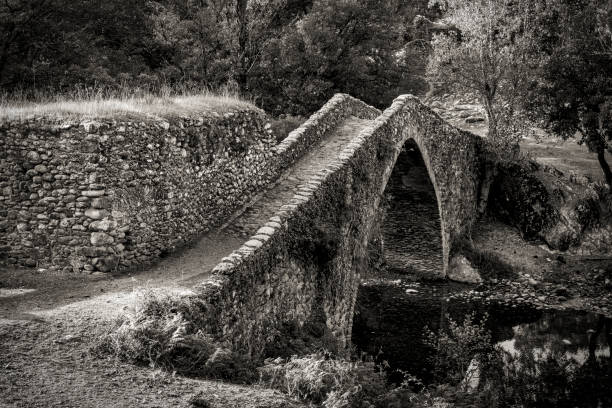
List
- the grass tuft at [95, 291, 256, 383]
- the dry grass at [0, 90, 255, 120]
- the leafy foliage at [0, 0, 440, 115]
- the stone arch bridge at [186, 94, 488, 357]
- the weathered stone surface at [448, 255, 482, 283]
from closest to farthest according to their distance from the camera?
the grass tuft at [95, 291, 256, 383] < the stone arch bridge at [186, 94, 488, 357] < the dry grass at [0, 90, 255, 120] < the leafy foliage at [0, 0, 440, 115] < the weathered stone surface at [448, 255, 482, 283]

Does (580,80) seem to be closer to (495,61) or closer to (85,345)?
(495,61)

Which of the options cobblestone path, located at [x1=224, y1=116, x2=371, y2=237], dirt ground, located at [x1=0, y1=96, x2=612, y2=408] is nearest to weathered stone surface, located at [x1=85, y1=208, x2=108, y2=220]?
dirt ground, located at [x1=0, y1=96, x2=612, y2=408]

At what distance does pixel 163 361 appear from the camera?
7047 mm

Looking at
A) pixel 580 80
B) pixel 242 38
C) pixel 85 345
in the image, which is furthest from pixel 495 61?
pixel 85 345

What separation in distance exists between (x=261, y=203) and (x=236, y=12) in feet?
42.4

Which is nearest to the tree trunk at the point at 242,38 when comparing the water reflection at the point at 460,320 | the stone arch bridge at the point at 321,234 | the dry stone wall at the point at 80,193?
the stone arch bridge at the point at 321,234

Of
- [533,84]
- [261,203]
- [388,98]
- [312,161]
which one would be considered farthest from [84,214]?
[388,98]

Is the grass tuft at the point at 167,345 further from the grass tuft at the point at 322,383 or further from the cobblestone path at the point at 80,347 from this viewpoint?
the grass tuft at the point at 322,383

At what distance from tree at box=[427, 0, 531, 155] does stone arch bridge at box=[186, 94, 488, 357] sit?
6.13m

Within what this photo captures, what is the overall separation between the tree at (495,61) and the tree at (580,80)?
100 cm

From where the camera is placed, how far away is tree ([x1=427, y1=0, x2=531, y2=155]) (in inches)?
1104

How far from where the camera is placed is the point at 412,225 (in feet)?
79.8

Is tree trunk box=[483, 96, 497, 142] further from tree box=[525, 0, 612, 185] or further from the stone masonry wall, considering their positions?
the stone masonry wall

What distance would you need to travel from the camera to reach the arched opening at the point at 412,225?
22.4 meters
